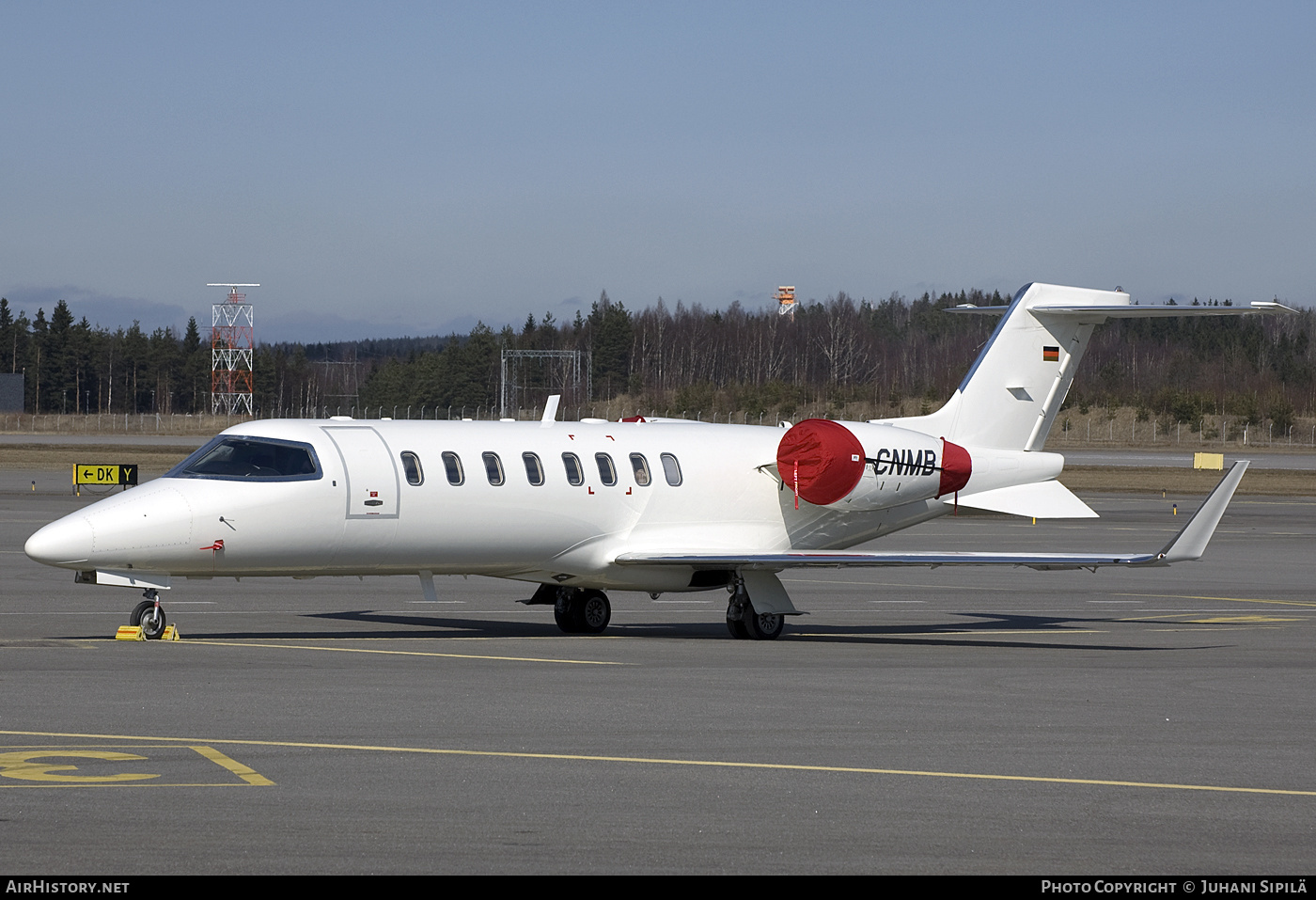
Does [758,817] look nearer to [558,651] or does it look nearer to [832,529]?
[558,651]

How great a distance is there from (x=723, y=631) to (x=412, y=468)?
548cm

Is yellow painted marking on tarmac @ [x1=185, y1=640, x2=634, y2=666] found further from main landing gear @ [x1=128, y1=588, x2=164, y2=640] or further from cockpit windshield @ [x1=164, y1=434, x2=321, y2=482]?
cockpit windshield @ [x1=164, y1=434, x2=321, y2=482]

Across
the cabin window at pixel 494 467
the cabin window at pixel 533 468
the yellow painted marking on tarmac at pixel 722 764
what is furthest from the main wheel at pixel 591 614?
the yellow painted marking on tarmac at pixel 722 764

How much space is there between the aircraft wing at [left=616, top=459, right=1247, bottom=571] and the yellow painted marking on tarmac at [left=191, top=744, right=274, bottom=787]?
10.1m

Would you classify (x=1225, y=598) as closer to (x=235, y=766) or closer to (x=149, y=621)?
(x=149, y=621)

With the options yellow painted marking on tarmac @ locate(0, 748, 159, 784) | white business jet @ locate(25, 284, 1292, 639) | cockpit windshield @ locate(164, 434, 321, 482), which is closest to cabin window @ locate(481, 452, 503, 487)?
white business jet @ locate(25, 284, 1292, 639)

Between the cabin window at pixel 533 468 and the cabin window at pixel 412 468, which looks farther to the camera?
the cabin window at pixel 533 468

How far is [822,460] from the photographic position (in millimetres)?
22406

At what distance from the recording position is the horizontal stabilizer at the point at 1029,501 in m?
23.8

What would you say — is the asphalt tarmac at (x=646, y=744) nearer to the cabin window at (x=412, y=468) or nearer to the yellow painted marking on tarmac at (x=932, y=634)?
the yellow painted marking on tarmac at (x=932, y=634)

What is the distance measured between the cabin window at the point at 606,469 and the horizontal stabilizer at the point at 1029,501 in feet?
18.7

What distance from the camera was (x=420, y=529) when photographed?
65.4ft
